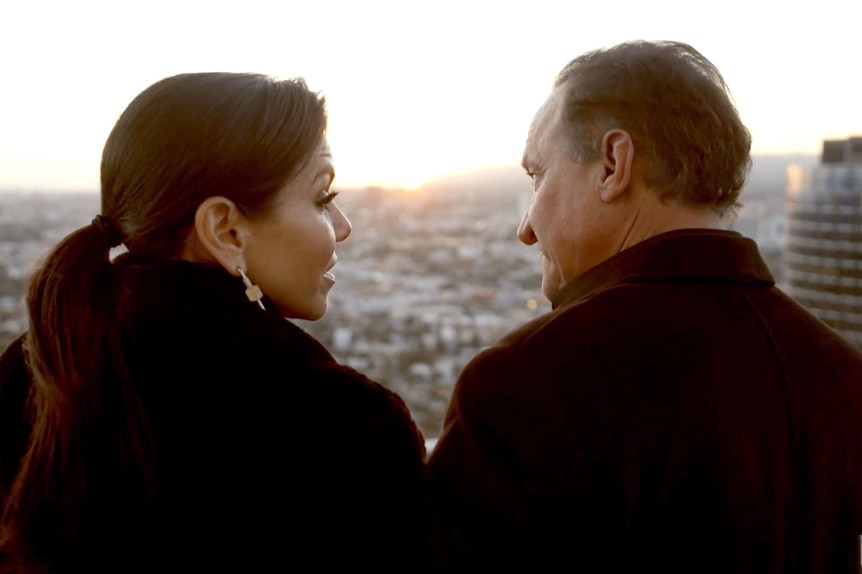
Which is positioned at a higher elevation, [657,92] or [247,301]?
[657,92]

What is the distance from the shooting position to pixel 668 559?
1149 millimetres

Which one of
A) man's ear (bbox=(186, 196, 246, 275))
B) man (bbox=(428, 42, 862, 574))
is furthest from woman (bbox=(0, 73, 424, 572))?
man (bbox=(428, 42, 862, 574))

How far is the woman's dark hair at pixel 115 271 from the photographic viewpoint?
1.15 metres

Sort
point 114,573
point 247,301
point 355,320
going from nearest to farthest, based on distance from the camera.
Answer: point 114,573, point 247,301, point 355,320

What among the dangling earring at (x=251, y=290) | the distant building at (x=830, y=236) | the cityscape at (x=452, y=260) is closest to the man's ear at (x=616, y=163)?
the dangling earring at (x=251, y=290)

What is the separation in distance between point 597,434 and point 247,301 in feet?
1.62

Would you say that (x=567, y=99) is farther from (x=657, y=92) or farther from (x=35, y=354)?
(x=35, y=354)

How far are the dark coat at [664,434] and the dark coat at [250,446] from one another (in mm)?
96

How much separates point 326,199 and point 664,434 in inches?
23.5

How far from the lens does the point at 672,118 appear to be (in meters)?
1.27

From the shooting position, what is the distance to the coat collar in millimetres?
1219

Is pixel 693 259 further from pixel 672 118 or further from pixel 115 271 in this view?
pixel 115 271

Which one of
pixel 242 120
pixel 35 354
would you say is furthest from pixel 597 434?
pixel 35 354

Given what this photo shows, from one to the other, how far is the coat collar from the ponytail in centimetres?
63
